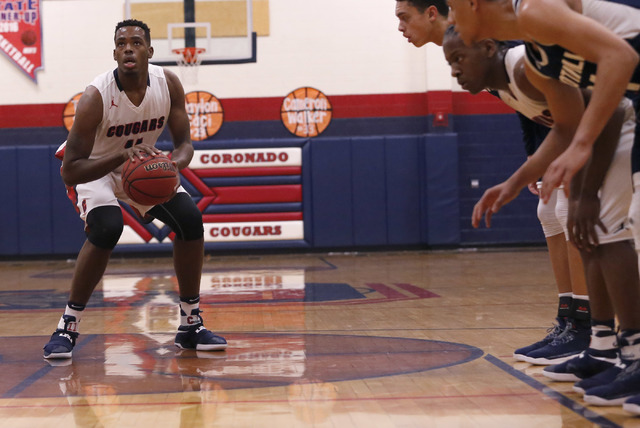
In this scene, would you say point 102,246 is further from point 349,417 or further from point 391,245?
point 391,245

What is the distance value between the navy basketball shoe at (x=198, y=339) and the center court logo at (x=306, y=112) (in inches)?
284

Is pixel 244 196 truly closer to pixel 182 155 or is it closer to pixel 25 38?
pixel 25 38

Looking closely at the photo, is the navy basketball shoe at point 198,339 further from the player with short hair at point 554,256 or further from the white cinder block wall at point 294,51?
the white cinder block wall at point 294,51

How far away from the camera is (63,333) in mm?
3779

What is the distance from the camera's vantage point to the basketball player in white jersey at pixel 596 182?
8.64 ft

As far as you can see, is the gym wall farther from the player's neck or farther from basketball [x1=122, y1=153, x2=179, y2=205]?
basketball [x1=122, y1=153, x2=179, y2=205]

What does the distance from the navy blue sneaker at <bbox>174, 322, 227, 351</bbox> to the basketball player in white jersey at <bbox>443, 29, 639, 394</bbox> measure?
1.53 meters

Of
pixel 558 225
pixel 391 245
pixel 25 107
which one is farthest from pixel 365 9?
pixel 558 225

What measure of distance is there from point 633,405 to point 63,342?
2.58 metres

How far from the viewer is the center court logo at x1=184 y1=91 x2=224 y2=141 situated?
1094 cm

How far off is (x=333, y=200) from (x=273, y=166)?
0.97 m

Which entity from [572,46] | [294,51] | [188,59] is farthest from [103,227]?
[294,51]

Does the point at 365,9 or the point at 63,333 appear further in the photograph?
the point at 365,9

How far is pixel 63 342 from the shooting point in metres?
3.70
